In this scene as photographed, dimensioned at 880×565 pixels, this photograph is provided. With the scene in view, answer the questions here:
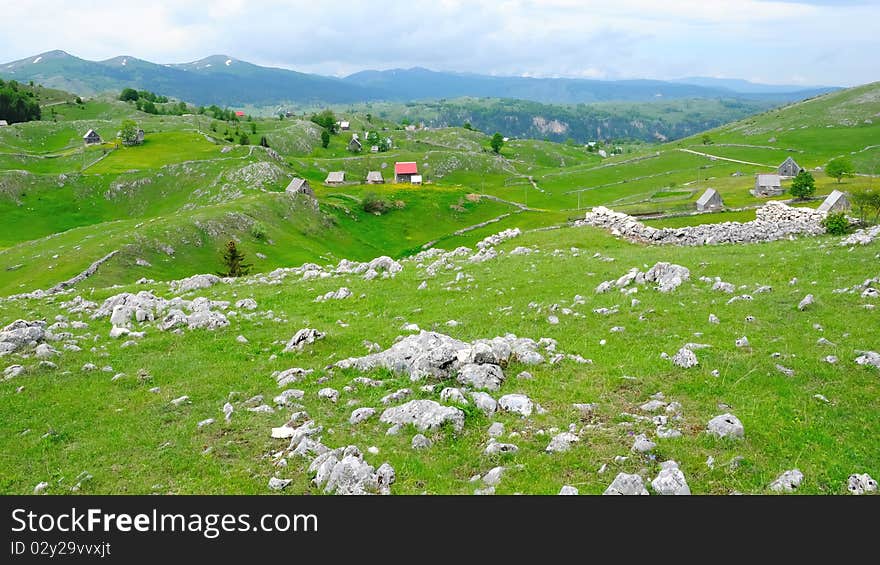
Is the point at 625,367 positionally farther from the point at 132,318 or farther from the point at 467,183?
the point at 467,183

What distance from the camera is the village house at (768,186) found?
10838 centimetres

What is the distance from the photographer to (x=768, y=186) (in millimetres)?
109062

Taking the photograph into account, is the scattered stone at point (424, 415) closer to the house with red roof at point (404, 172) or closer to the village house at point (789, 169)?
the village house at point (789, 169)

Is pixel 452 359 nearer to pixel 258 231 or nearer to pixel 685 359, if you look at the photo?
pixel 685 359

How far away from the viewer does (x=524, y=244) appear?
196 feet

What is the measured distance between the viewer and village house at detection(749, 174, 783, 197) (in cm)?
10838

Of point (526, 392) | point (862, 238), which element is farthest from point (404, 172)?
point (526, 392)

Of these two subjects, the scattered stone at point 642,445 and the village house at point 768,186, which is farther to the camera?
the village house at point 768,186

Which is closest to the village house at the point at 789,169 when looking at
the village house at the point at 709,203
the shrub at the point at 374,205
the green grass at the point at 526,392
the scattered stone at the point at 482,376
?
the village house at the point at 709,203

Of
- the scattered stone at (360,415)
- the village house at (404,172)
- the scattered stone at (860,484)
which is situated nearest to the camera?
the scattered stone at (860,484)

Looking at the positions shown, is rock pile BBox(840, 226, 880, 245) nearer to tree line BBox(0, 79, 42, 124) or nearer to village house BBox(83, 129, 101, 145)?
village house BBox(83, 129, 101, 145)

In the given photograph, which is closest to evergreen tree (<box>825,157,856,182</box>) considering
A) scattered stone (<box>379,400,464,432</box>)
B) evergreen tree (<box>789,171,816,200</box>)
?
evergreen tree (<box>789,171,816,200</box>)

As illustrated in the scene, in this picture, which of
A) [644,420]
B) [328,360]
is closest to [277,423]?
[328,360]

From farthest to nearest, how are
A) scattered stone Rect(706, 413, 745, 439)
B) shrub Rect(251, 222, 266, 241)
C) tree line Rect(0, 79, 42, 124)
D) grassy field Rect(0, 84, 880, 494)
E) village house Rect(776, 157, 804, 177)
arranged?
tree line Rect(0, 79, 42, 124) → village house Rect(776, 157, 804, 177) → shrub Rect(251, 222, 266, 241) → scattered stone Rect(706, 413, 745, 439) → grassy field Rect(0, 84, 880, 494)
